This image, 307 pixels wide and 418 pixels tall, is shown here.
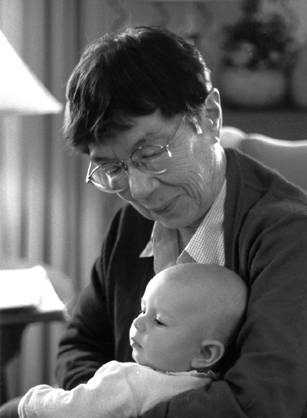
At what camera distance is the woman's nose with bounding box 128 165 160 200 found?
4.85 feet

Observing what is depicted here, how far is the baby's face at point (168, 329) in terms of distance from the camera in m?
1.38

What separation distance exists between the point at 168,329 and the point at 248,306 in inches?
5.3

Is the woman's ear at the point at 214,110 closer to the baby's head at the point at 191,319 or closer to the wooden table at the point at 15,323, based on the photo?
the baby's head at the point at 191,319

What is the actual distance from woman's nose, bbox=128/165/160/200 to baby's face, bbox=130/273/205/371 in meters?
0.16

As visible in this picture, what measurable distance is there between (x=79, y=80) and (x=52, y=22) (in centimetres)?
181

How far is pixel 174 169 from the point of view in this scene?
4.90 feet

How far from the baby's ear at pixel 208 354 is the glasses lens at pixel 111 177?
1.09ft

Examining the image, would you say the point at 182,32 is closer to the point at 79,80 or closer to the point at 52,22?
the point at 52,22

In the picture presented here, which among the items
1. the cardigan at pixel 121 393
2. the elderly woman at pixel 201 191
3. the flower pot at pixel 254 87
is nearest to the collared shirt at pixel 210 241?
the elderly woman at pixel 201 191

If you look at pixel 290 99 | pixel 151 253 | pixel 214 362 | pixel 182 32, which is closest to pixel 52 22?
pixel 182 32

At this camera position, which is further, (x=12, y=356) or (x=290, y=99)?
(x=290, y=99)

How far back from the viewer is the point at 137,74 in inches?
56.2

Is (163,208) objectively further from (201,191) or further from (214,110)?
(214,110)

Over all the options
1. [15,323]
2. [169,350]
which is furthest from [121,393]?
[15,323]
